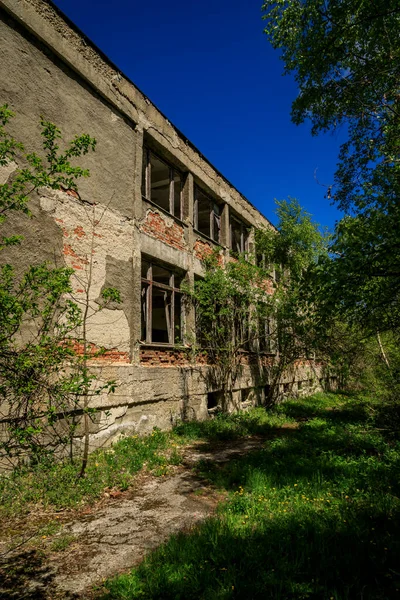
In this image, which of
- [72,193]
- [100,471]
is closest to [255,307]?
[72,193]

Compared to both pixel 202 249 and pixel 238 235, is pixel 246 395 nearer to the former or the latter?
pixel 202 249

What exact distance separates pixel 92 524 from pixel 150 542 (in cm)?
84

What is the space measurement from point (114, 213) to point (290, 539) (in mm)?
6348

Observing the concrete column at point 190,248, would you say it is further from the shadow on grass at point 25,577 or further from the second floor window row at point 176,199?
the shadow on grass at point 25,577

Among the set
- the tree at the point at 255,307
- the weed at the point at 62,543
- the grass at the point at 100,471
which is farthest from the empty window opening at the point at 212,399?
the weed at the point at 62,543

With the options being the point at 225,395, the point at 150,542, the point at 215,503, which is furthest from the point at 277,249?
the point at 150,542

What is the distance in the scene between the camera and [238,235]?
14398 millimetres

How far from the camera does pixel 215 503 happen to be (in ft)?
15.4

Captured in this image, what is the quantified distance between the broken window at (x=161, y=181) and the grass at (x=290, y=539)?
6577 mm

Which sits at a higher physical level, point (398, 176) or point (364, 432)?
point (398, 176)

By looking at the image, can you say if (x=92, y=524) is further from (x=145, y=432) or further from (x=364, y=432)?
(x=364, y=432)

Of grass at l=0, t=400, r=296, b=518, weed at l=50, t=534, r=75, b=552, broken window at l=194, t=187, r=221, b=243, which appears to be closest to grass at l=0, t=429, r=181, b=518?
grass at l=0, t=400, r=296, b=518

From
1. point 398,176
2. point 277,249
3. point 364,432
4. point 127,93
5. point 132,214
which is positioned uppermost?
point 127,93

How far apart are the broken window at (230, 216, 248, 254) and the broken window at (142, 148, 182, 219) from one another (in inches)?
113
